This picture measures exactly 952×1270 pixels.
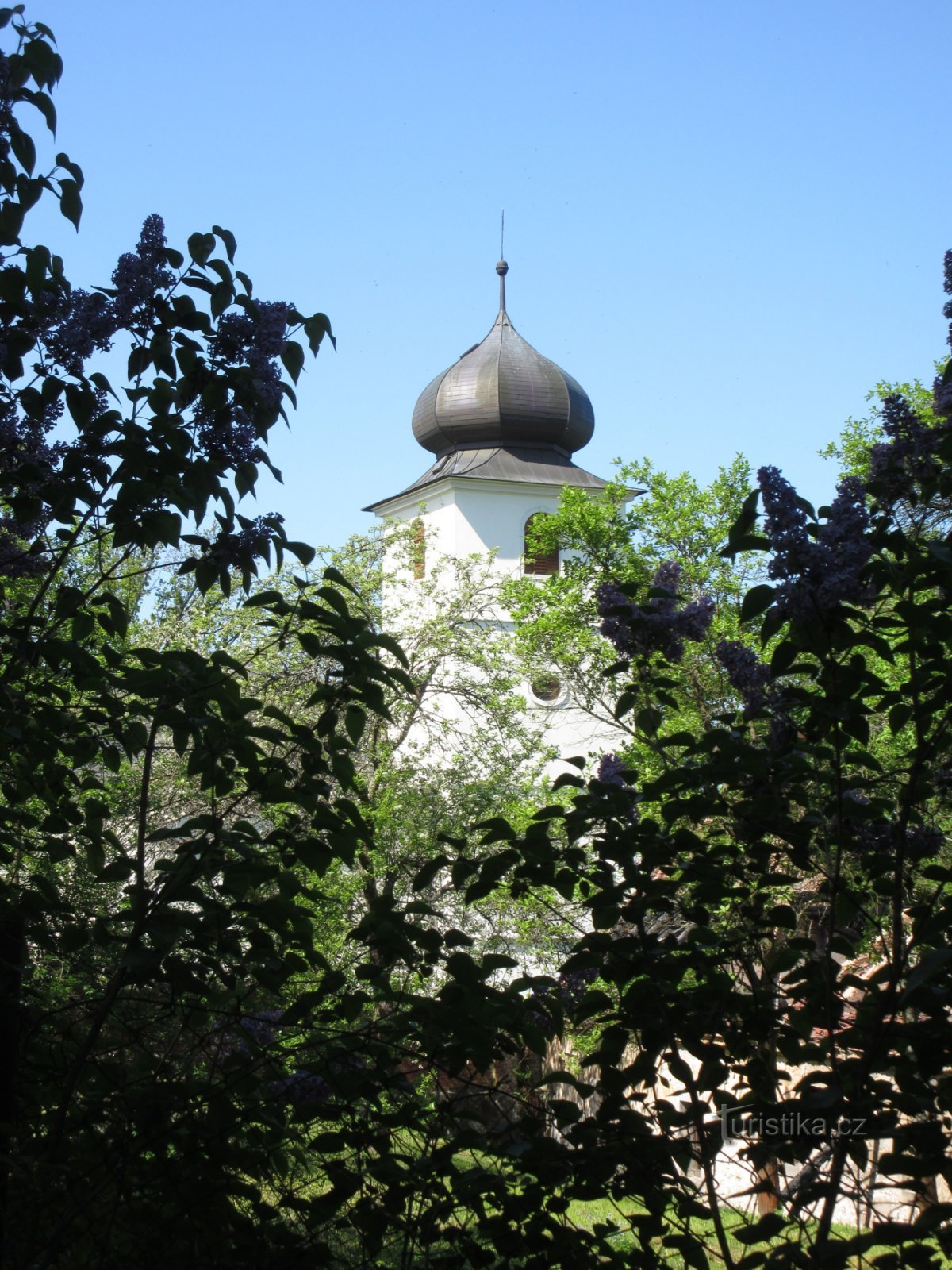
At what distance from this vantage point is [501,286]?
139 ft

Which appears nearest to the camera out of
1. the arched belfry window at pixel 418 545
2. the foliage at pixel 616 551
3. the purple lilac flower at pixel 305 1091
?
the purple lilac flower at pixel 305 1091

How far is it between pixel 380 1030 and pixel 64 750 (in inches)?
35.0

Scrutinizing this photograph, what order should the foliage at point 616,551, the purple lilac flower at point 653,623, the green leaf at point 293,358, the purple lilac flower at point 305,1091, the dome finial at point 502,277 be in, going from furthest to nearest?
the dome finial at point 502,277, the foliage at point 616,551, the green leaf at point 293,358, the purple lilac flower at point 653,623, the purple lilac flower at point 305,1091

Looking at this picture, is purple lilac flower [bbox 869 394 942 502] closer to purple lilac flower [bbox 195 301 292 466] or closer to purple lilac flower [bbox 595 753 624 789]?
purple lilac flower [bbox 595 753 624 789]

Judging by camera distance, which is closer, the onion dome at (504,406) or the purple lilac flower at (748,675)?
the purple lilac flower at (748,675)

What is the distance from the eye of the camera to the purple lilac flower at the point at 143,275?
2373 mm

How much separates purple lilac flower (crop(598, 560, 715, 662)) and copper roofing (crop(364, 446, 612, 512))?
33.0m

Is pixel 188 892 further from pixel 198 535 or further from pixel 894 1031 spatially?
pixel 894 1031

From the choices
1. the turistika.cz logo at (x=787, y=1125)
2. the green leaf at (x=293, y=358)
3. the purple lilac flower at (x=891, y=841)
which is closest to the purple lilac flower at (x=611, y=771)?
the purple lilac flower at (x=891, y=841)

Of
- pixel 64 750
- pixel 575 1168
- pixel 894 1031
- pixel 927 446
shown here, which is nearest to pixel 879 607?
pixel 927 446

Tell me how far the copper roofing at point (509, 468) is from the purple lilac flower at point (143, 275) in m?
32.8

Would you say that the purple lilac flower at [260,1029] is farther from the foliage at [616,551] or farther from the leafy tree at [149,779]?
the foliage at [616,551]

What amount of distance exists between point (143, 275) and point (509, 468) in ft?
112

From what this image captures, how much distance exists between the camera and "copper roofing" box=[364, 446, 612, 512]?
35.8 meters
